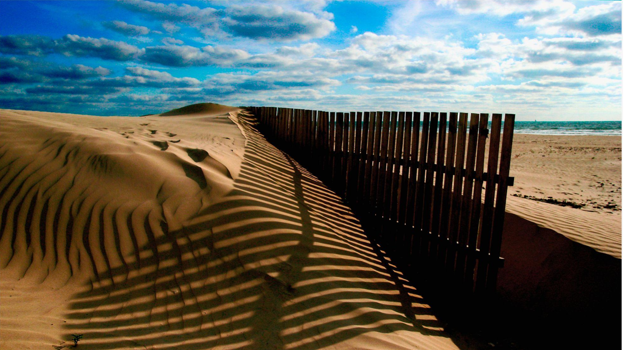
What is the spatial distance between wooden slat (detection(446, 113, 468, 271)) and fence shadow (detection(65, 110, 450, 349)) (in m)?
0.71

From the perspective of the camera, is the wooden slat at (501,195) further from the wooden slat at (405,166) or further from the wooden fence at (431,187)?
the wooden slat at (405,166)

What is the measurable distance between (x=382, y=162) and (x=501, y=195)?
6.59ft

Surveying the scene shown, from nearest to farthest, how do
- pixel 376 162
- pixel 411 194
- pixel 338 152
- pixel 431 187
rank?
1. pixel 431 187
2. pixel 411 194
3. pixel 376 162
4. pixel 338 152

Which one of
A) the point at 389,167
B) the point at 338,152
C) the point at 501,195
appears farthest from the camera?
the point at 338,152

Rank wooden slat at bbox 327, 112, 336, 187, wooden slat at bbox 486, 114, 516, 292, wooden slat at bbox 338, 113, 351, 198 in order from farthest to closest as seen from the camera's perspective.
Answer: wooden slat at bbox 327, 112, 336, 187
wooden slat at bbox 338, 113, 351, 198
wooden slat at bbox 486, 114, 516, 292

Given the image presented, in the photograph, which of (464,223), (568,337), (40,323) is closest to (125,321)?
(40,323)

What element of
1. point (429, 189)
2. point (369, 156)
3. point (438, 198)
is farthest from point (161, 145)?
point (438, 198)

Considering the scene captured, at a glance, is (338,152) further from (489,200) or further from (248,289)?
(248,289)

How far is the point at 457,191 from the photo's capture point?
4508 mm

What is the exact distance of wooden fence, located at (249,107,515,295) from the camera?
166 inches

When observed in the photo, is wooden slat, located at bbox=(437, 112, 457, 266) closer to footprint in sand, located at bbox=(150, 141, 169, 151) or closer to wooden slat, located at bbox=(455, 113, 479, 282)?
wooden slat, located at bbox=(455, 113, 479, 282)

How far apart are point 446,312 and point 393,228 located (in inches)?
57.0

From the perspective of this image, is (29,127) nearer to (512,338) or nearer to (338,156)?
(338,156)

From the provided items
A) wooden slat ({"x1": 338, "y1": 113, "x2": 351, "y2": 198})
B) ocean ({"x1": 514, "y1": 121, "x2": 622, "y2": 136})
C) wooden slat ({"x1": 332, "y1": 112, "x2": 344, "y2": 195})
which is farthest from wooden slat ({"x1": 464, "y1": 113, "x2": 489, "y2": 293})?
ocean ({"x1": 514, "y1": 121, "x2": 622, "y2": 136})
